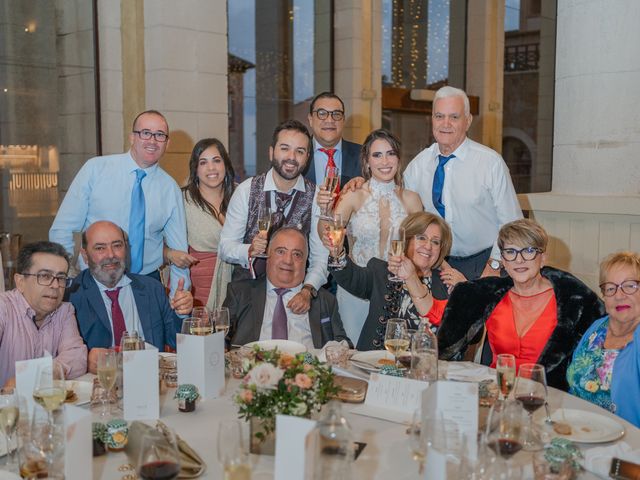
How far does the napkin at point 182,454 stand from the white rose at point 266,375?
0.24 meters

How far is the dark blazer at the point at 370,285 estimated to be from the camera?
141 inches

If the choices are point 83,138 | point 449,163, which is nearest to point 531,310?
point 449,163

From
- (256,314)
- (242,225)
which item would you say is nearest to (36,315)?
(256,314)

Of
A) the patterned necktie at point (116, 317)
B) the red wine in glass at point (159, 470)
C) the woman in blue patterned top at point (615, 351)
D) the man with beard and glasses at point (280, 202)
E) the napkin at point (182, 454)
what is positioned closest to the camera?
the red wine in glass at point (159, 470)

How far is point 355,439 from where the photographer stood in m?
2.06

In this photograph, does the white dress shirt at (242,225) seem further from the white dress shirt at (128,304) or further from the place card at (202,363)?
the place card at (202,363)

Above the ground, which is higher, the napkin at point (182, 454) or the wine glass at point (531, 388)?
the wine glass at point (531, 388)

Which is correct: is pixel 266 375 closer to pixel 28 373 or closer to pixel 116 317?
pixel 28 373

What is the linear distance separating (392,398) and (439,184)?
6.63 feet


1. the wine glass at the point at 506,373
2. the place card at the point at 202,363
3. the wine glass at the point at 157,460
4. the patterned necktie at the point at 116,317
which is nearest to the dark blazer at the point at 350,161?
the patterned necktie at the point at 116,317

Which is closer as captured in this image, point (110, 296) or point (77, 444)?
point (77, 444)

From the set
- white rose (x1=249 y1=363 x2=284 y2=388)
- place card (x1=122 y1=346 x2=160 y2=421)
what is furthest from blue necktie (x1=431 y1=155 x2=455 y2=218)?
white rose (x1=249 y1=363 x2=284 y2=388)

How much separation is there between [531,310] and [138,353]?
165 centimetres

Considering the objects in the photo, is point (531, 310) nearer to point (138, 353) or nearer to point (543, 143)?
point (138, 353)
